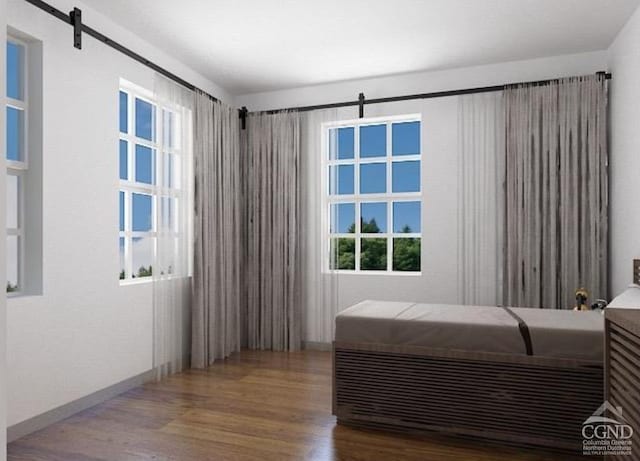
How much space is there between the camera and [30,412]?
264 cm

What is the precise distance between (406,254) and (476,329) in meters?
2.17

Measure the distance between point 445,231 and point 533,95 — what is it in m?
1.37

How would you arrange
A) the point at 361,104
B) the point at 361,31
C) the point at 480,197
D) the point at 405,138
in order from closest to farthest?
the point at 361,31 → the point at 480,197 → the point at 361,104 → the point at 405,138

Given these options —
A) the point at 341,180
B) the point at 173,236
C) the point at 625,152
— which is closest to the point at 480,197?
the point at 625,152

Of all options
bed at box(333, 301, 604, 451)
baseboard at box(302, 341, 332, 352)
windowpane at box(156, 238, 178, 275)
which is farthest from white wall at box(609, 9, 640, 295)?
windowpane at box(156, 238, 178, 275)

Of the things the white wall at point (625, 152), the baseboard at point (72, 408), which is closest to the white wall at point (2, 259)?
the baseboard at point (72, 408)

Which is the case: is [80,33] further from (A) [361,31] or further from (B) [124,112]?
(A) [361,31]

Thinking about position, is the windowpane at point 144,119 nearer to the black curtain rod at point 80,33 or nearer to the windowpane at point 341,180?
the black curtain rod at point 80,33

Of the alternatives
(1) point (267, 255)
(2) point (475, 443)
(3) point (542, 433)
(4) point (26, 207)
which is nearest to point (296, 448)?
(2) point (475, 443)

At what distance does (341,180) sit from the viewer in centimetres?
484

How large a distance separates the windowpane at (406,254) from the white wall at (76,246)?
243 cm

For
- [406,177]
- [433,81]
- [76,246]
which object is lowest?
[76,246]

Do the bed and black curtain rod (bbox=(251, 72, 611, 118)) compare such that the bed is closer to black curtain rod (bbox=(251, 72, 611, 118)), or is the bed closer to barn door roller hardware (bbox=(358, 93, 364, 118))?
black curtain rod (bbox=(251, 72, 611, 118))

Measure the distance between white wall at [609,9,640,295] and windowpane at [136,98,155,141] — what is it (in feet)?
11.6
